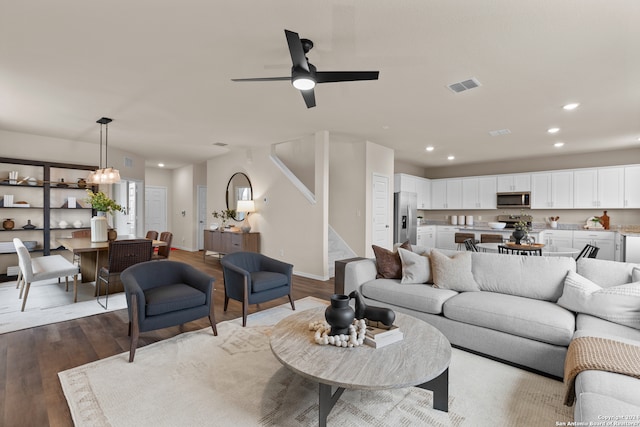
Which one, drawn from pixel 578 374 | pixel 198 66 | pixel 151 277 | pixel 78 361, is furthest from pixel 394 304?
pixel 198 66

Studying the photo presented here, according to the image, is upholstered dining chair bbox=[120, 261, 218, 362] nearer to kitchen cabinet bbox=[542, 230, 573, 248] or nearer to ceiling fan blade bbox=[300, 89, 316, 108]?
ceiling fan blade bbox=[300, 89, 316, 108]

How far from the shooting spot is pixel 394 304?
10.2 ft

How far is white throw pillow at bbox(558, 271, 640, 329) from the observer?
7.14 feet

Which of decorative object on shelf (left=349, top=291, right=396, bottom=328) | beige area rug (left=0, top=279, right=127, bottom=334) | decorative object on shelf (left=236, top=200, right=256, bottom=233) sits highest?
decorative object on shelf (left=236, top=200, right=256, bottom=233)

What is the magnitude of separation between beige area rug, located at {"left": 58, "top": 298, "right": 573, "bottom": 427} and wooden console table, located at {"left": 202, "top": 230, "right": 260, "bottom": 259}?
404 centimetres

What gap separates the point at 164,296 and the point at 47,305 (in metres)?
2.36

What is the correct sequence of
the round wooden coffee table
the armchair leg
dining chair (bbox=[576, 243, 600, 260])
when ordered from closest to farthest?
the round wooden coffee table < the armchair leg < dining chair (bbox=[576, 243, 600, 260])

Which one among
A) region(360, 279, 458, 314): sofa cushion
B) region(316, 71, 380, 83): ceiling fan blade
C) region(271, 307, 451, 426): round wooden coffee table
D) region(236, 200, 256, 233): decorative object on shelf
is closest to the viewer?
region(271, 307, 451, 426): round wooden coffee table

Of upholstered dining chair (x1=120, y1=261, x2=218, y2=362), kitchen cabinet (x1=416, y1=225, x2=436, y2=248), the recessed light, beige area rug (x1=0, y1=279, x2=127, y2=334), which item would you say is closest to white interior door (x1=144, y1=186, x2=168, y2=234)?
beige area rug (x1=0, y1=279, x2=127, y2=334)

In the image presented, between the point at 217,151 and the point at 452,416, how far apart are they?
23.1 feet

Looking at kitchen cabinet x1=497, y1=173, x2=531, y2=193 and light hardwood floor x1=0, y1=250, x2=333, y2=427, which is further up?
kitchen cabinet x1=497, y1=173, x2=531, y2=193

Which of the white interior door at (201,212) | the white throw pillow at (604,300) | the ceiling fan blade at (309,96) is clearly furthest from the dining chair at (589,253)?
the white interior door at (201,212)

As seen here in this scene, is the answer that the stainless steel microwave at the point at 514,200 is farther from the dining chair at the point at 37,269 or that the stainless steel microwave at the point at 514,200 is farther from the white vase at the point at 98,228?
the dining chair at the point at 37,269

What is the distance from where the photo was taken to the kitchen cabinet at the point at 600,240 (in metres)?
6.31
